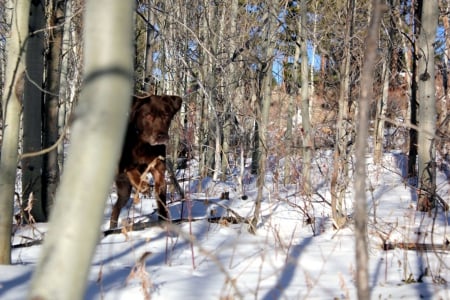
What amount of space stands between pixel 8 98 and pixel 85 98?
102 inches

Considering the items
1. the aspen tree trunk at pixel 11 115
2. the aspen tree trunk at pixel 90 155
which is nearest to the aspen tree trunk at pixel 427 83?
the aspen tree trunk at pixel 11 115

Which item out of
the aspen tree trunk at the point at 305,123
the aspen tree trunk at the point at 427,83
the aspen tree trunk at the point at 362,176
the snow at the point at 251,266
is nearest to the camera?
the aspen tree trunk at the point at 362,176

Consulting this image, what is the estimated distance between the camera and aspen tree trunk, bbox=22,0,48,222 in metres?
4.96

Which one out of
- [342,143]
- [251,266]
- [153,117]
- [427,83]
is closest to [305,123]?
[342,143]

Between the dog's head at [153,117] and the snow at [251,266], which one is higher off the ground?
the dog's head at [153,117]

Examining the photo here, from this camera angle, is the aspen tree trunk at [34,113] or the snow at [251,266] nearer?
the snow at [251,266]

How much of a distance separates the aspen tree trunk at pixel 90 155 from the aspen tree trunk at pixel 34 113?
394 centimetres

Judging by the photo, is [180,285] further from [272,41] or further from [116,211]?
[272,41]

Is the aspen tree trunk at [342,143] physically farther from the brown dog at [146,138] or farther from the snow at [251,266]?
the brown dog at [146,138]

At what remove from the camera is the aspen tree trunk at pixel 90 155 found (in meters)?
0.99

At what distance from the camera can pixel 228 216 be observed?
5465 millimetres

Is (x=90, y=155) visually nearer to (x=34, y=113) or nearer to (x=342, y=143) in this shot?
(x=342, y=143)

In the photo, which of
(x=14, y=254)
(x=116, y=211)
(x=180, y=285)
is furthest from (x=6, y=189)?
(x=116, y=211)

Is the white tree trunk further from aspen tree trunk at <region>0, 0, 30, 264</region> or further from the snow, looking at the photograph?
aspen tree trunk at <region>0, 0, 30, 264</region>
